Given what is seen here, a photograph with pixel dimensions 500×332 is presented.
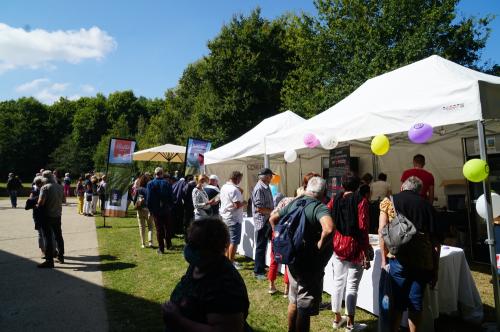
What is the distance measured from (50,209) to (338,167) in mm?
5337

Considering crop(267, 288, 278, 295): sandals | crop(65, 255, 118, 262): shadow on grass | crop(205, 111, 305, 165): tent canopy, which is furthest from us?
crop(205, 111, 305, 165): tent canopy

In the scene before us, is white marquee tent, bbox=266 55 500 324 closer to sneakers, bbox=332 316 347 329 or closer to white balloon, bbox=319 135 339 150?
white balloon, bbox=319 135 339 150

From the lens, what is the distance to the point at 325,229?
9.77ft

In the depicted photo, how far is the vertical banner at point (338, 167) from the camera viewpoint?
636 centimetres

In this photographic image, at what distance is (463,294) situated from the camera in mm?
4184

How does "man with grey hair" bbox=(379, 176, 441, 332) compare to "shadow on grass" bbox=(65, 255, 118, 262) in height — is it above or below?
above

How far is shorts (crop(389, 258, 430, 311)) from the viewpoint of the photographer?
10.4 ft

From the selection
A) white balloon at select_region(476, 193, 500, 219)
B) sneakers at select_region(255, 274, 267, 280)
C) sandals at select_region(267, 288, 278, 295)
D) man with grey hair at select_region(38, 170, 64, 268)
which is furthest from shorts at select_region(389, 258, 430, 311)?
man with grey hair at select_region(38, 170, 64, 268)

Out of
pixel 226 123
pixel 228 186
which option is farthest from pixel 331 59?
pixel 228 186

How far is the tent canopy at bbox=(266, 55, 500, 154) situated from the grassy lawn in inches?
92.0

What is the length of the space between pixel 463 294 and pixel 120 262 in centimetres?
Answer: 604

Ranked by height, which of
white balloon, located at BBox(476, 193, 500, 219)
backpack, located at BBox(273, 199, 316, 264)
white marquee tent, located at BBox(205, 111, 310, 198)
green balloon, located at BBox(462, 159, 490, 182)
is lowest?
backpack, located at BBox(273, 199, 316, 264)

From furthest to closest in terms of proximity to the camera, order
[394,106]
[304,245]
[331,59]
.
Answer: [331,59] < [394,106] < [304,245]

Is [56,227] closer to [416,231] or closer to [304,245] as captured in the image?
[304,245]
